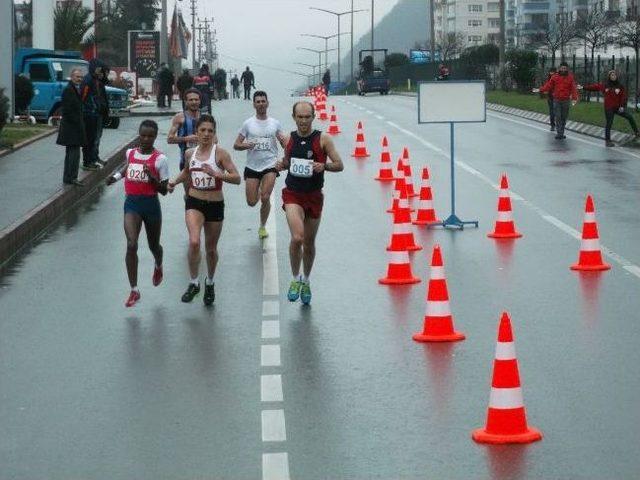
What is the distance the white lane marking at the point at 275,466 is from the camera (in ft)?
24.5

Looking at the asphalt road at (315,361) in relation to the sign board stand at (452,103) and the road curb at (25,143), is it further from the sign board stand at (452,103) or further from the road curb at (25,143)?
the road curb at (25,143)

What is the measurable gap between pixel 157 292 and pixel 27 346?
2.82 metres

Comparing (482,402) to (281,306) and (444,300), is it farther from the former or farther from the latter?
(281,306)

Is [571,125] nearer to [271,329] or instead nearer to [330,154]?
[330,154]

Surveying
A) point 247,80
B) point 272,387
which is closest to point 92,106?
point 272,387

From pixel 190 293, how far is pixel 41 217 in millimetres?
6610

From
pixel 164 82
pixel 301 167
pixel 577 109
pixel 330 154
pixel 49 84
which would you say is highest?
pixel 164 82

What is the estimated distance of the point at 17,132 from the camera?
1353 inches

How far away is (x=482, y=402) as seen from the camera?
30.1 feet

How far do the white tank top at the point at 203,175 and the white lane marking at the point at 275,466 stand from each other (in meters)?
5.58

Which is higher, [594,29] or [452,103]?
[594,29]

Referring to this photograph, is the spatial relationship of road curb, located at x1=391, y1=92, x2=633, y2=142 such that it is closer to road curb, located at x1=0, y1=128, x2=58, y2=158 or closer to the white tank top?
road curb, located at x1=0, y1=128, x2=58, y2=158

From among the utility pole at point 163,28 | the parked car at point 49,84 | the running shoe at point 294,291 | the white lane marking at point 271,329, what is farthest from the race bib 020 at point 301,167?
the utility pole at point 163,28

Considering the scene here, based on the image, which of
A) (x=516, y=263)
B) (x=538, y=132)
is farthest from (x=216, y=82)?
(x=516, y=263)
